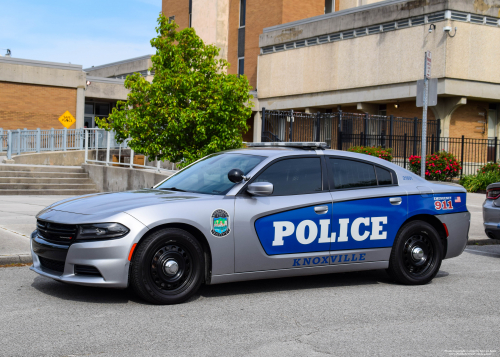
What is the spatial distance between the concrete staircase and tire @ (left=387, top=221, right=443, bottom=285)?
51.5 feet

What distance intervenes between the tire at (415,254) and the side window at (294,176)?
1262 millimetres

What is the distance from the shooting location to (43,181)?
69.6 ft

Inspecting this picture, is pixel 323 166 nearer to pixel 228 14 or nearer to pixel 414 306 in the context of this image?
pixel 414 306

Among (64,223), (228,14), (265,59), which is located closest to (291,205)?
(64,223)

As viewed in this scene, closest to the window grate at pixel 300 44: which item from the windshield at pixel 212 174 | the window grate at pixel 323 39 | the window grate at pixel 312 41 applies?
the window grate at pixel 312 41

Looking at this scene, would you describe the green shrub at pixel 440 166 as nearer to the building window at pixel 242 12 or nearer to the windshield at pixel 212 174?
the windshield at pixel 212 174

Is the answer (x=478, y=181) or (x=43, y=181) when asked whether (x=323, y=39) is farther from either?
(x=43, y=181)

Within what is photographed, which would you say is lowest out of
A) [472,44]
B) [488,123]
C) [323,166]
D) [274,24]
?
[323,166]

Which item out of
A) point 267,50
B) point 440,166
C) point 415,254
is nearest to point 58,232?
point 415,254

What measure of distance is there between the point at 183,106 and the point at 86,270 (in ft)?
26.7

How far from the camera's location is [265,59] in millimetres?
37156

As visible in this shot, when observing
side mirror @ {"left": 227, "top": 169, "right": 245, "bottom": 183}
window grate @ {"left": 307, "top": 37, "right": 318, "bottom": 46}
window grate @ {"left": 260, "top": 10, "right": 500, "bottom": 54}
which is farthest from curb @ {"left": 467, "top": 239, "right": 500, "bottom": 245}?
window grate @ {"left": 307, "top": 37, "right": 318, "bottom": 46}

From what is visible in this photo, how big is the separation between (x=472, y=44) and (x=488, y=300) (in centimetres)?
2383

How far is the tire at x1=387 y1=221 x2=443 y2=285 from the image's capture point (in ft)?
22.4
